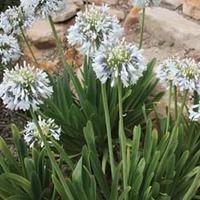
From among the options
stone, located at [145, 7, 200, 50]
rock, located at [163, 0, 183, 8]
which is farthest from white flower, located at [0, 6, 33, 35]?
rock, located at [163, 0, 183, 8]

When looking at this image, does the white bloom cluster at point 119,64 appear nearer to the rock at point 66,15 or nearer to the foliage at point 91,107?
the foliage at point 91,107

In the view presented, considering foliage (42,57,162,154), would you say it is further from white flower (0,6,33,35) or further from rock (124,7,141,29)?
rock (124,7,141,29)

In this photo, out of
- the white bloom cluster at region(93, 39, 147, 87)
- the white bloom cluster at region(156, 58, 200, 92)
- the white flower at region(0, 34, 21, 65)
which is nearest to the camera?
the white bloom cluster at region(93, 39, 147, 87)

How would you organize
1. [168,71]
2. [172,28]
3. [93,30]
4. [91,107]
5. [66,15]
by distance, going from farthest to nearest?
[66,15] → [172,28] → [91,107] → [168,71] → [93,30]

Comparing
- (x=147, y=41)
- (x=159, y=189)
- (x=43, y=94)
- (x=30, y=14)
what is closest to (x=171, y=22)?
(x=147, y=41)

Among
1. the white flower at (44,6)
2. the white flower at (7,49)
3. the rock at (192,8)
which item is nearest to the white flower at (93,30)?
the white flower at (44,6)

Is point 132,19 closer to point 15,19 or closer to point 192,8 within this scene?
point 192,8

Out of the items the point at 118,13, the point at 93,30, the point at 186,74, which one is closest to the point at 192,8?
the point at 118,13
